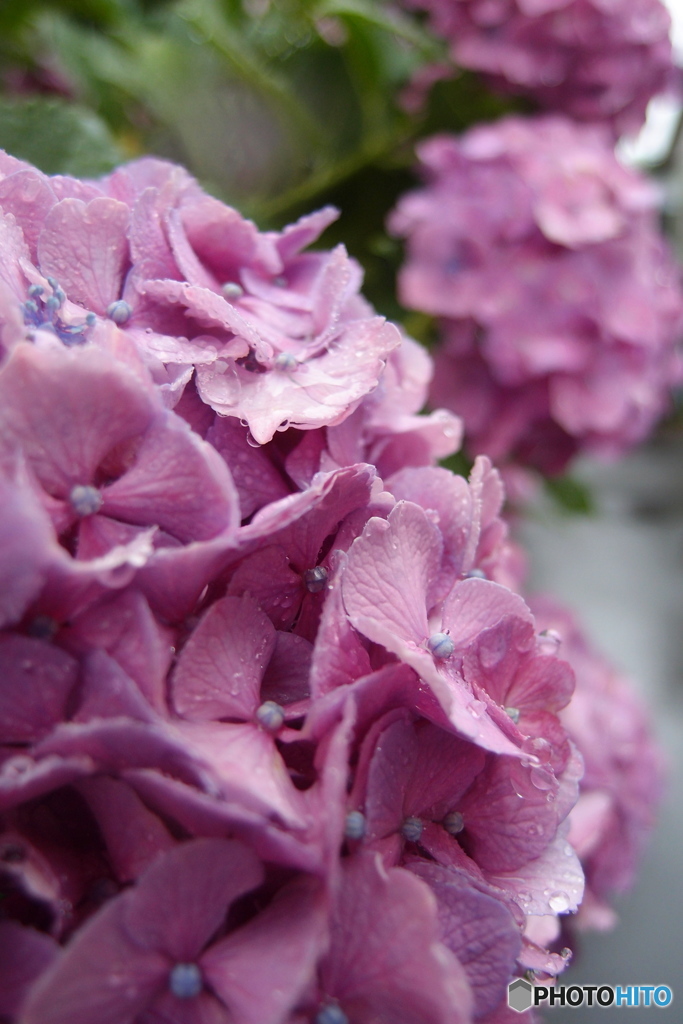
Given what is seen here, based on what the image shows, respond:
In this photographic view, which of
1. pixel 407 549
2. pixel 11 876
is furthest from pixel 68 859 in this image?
pixel 407 549

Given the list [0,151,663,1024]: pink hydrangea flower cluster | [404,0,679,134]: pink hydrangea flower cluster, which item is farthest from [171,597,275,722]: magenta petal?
[404,0,679,134]: pink hydrangea flower cluster

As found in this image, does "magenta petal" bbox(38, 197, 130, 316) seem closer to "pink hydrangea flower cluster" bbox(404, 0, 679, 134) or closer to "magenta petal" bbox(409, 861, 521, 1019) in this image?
"magenta petal" bbox(409, 861, 521, 1019)

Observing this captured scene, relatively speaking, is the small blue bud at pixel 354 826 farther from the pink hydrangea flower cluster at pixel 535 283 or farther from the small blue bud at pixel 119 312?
the pink hydrangea flower cluster at pixel 535 283

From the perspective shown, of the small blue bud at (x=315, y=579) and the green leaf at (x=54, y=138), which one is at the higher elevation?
the green leaf at (x=54, y=138)

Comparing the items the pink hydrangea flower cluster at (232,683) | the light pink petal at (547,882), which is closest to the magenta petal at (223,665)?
the pink hydrangea flower cluster at (232,683)

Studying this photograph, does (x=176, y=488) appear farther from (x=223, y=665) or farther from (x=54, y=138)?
(x=54, y=138)

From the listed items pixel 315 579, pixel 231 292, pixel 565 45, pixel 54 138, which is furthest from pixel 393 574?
pixel 565 45

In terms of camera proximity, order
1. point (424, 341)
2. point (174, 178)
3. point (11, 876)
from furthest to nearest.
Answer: point (424, 341)
point (174, 178)
point (11, 876)

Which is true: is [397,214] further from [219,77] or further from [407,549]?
[407,549]
